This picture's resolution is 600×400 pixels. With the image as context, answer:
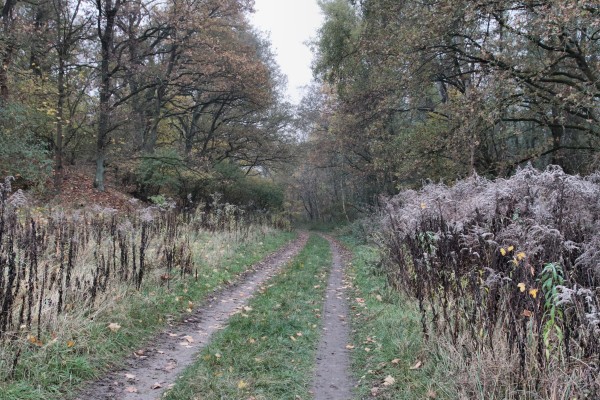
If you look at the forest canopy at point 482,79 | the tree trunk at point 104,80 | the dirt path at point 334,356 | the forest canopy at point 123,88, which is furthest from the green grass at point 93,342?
the tree trunk at point 104,80

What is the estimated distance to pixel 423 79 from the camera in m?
13.4

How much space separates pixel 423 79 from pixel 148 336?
1187 centimetres

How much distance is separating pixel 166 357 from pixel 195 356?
0.35 meters

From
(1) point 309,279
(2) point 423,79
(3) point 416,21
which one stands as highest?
(3) point 416,21

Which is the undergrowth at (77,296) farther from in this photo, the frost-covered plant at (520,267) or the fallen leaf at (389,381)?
the frost-covered plant at (520,267)

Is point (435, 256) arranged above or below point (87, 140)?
below

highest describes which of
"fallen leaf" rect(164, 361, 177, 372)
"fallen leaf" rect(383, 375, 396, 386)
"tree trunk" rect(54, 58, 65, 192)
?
"tree trunk" rect(54, 58, 65, 192)

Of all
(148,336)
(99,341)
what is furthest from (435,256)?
(99,341)

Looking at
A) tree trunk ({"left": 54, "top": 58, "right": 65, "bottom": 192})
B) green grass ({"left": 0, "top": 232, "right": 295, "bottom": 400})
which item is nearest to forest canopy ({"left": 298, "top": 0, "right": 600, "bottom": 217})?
green grass ({"left": 0, "top": 232, "right": 295, "bottom": 400})

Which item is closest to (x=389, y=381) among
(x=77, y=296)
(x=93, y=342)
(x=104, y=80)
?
(x=93, y=342)

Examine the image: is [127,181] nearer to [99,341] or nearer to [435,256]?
[99,341]

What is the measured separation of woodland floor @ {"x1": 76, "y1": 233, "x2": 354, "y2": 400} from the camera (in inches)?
154

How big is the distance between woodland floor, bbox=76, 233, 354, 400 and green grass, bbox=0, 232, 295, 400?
0.18 m

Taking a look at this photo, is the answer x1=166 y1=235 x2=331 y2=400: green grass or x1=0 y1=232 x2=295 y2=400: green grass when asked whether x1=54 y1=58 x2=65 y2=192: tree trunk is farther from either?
x1=166 y1=235 x2=331 y2=400: green grass
